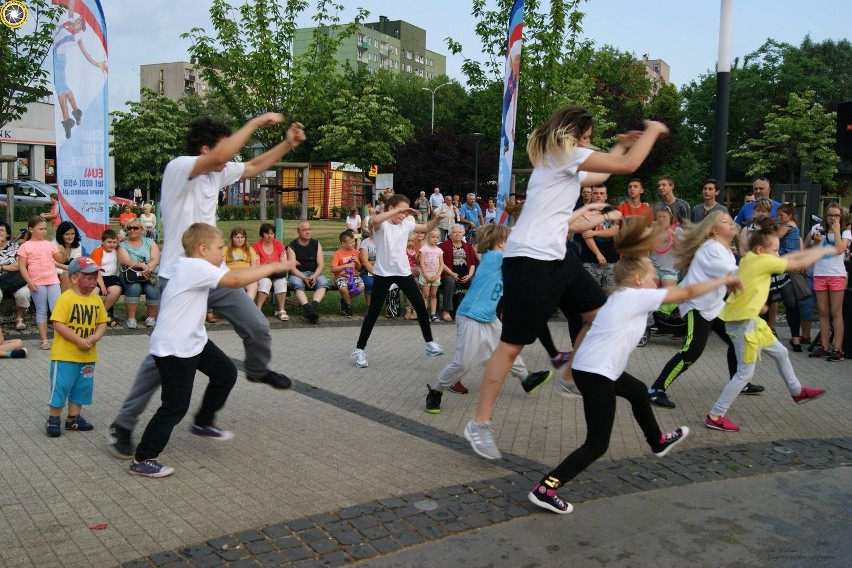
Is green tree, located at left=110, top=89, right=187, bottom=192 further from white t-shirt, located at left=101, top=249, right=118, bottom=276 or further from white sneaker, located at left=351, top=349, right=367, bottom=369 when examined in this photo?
white sneaker, located at left=351, top=349, right=367, bottom=369

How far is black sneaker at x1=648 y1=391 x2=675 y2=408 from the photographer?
7.32 m

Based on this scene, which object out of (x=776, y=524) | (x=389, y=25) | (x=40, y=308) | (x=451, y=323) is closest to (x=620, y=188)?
(x=451, y=323)

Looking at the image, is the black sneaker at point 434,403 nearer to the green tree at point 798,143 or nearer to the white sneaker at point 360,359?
the white sneaker at point 360,359

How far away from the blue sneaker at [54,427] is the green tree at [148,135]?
5790 centimetres

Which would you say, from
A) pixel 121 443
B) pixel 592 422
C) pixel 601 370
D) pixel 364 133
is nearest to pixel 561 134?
pixel 601 370

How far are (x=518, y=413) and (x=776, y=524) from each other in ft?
8.86

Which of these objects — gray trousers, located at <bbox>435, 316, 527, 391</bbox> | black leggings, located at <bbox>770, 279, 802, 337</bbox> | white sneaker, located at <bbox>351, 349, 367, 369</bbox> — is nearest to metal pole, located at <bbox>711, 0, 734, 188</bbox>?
black leggings, located at <bbox>770, 279, 802, 337</bbox>

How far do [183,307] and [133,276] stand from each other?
6.78m

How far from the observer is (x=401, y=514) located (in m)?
4.54

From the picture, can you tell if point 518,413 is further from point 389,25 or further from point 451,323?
point 389,25

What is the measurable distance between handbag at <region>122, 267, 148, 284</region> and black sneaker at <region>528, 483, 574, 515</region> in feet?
26.8

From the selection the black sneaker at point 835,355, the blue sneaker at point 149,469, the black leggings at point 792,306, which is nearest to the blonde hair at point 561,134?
the blue sneaker at point 149,469

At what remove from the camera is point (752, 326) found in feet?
22.3

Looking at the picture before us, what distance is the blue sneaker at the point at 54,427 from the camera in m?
5.98
